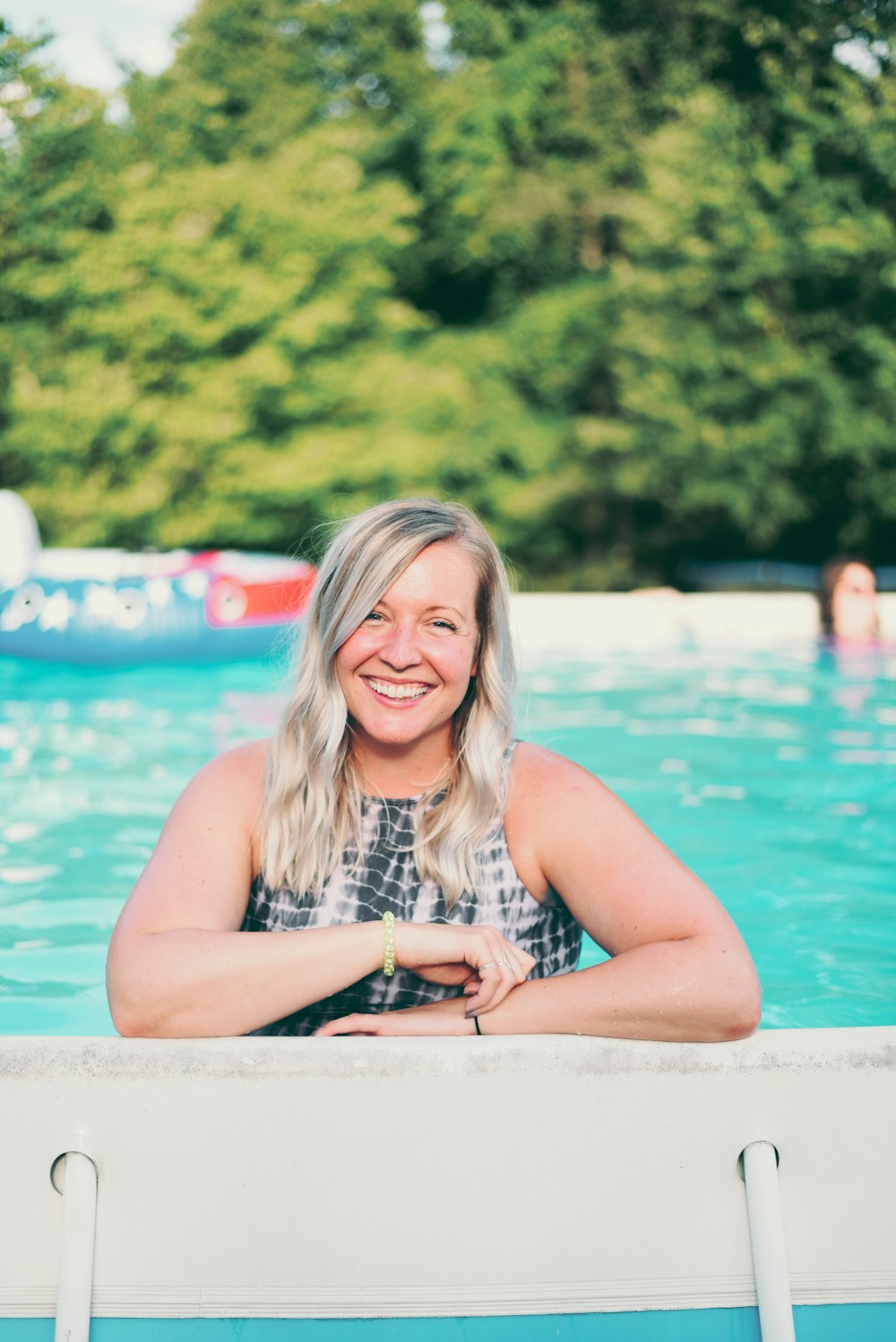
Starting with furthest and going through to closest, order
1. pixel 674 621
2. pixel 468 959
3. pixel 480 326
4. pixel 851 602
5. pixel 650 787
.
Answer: pixel 480 326 < pixel 674 621 < pixel 851 602 < pixel 650 787 < pixel 468 959

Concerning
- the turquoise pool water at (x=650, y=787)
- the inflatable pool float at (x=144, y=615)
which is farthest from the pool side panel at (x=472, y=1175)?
the inflatable pool float at (x=144, y=615)

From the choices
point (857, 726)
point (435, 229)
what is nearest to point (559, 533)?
point (435, 229)

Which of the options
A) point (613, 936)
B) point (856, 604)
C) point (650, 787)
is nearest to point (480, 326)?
point (856, 604)

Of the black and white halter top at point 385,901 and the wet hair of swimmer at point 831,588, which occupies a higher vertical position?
the wet hair of swimmer at point 831,588

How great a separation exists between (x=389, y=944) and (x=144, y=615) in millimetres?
7293

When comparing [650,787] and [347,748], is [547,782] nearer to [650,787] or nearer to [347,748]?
[347,748]

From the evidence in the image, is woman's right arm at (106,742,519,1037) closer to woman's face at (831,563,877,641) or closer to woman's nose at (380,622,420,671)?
woman's nose at (380,622,420,671)

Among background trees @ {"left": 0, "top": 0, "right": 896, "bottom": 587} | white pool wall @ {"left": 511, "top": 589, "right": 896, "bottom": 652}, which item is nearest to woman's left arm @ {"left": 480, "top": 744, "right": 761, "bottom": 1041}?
white pool wall @ {"left": 511, "top": 589, "right": 896, "bottom": 652}

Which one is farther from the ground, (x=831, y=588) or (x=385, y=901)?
(x=831, y=588)

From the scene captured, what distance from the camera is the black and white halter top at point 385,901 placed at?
196 centimetres

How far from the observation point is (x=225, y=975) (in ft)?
5.59

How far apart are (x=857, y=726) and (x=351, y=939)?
18.5ft

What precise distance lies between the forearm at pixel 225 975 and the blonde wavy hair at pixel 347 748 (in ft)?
0.75

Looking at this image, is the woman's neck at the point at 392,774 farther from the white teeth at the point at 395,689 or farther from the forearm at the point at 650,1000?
the forearm at the point at 650,1000
